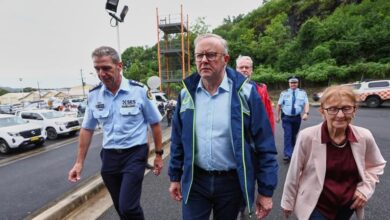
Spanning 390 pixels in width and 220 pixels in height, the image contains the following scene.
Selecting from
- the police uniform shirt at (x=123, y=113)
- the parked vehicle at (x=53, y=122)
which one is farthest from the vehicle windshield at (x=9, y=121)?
the police uniform shirt at (x=123, y=113)

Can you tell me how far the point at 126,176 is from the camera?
10.0ft

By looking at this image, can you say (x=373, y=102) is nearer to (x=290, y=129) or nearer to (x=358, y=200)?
(x=290, y=129)

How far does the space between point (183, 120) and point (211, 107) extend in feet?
0.81

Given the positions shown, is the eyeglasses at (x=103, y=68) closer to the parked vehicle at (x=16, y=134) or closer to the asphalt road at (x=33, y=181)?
the asphalt road at (x=33, y=181)

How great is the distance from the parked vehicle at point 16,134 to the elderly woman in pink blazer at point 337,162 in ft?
43.1

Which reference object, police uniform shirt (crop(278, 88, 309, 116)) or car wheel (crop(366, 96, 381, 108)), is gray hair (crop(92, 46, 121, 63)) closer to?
police uniform shirt (crop(278, 88, 309, 116))

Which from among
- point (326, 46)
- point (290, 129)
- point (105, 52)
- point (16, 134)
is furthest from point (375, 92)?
point (105, 52)

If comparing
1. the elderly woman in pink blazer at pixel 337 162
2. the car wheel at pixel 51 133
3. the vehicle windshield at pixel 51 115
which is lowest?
the car wheel at pixel 51 133

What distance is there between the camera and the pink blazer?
7.43ft

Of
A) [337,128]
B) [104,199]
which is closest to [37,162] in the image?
[104,199]

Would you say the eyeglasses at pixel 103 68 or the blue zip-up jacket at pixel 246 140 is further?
the eyeglasses at pixel 103 68

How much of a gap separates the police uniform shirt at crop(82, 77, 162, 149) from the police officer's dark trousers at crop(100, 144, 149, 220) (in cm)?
8

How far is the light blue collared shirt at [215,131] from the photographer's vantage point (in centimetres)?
223

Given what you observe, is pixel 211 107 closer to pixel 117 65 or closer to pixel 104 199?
pixel 117 65
